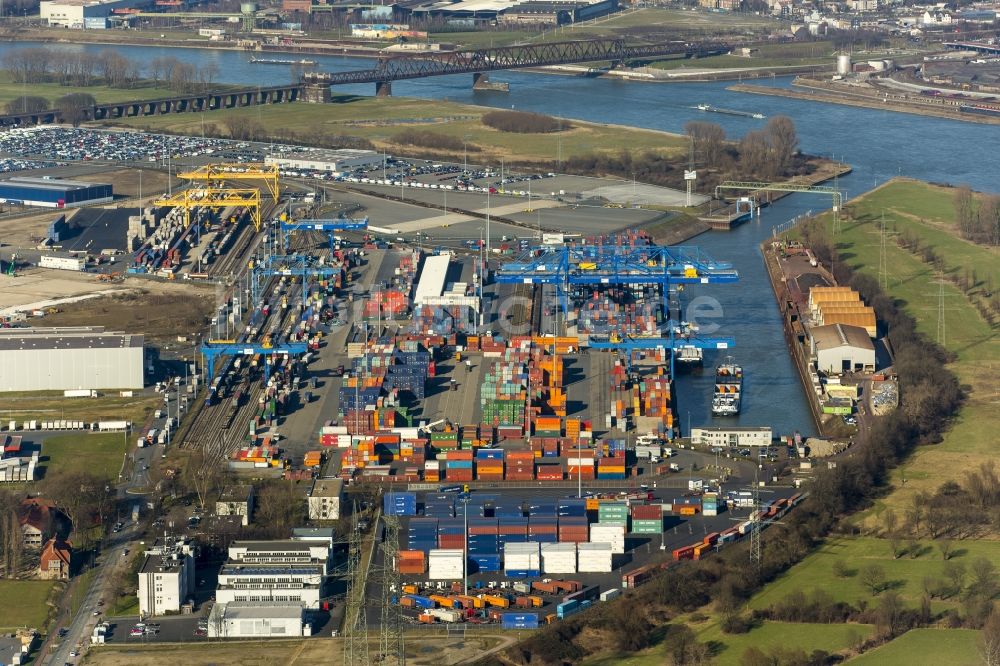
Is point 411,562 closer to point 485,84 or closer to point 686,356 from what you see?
point 686,356

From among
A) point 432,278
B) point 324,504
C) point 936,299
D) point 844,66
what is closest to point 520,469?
point 324,504

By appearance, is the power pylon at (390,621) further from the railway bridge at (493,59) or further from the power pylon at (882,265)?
the railway bridge at (493,59)

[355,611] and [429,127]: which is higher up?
[429,127]

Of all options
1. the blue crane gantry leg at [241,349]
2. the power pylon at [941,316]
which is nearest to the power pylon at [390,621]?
the blue crane gantry leg at [241,349]

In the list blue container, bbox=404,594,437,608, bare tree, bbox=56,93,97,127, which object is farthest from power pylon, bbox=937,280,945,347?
bare tree, bbox=56,93,97,127

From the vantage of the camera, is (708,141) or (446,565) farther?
(708,141)

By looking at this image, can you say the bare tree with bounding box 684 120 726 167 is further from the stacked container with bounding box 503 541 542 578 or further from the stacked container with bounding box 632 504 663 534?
the stacked container with bounding box 503 541 542 578
